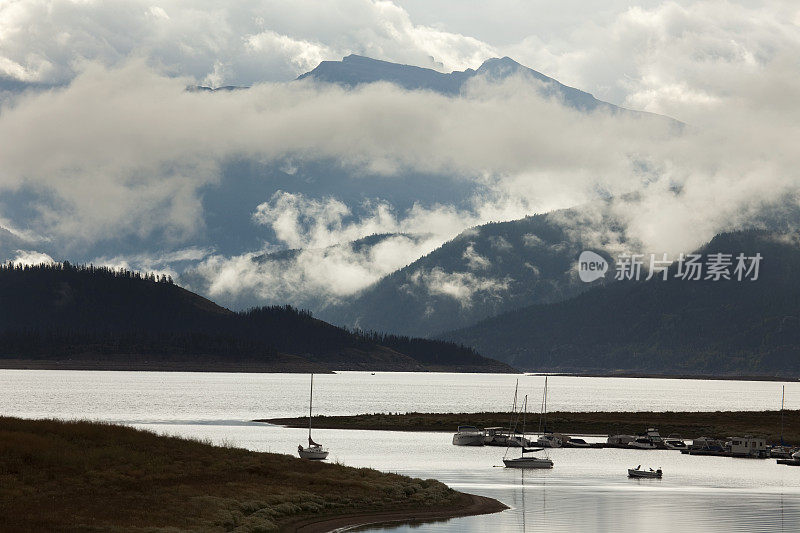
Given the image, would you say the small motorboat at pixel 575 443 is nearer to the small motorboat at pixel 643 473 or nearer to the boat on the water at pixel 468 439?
the boat on the water at pixel 468 439

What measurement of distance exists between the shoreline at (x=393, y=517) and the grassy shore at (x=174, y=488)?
9cm

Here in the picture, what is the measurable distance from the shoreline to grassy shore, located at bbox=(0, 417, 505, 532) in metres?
0.09

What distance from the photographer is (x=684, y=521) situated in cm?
8038

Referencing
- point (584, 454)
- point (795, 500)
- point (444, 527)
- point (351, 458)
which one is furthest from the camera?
point (584, 454)

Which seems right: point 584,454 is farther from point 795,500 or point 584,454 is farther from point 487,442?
point 795,500

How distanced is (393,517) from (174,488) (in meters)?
15.1

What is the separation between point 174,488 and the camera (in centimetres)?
7506

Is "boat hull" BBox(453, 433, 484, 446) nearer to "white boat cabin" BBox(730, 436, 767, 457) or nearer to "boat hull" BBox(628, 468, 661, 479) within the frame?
"white boat cabin" BBox(730, 436, 767, 457)

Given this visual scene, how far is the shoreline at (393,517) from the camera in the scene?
71.9m

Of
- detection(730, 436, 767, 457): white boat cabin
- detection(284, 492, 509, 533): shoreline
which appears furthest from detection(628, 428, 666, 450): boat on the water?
detection(284, 492, 509, 533): shoreline

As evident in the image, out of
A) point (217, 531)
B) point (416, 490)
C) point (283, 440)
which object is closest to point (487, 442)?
point (283, 440)

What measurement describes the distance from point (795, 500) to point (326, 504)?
141 ft

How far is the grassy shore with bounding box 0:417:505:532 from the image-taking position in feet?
213

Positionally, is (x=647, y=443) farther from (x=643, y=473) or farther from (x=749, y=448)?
(x=643, y=473)
